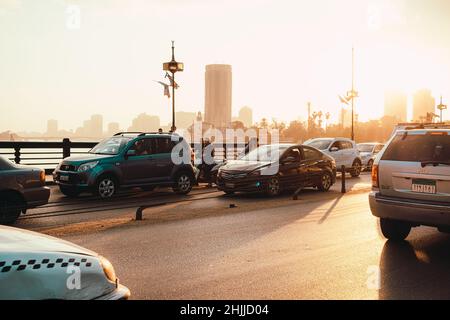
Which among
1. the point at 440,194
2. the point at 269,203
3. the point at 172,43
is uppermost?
the point at 172,43

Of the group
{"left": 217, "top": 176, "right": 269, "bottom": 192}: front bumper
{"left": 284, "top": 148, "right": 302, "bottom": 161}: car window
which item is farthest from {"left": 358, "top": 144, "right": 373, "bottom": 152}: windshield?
{"left": 217, "top": 176, "right": 269, "bottom": 192}: front bumper

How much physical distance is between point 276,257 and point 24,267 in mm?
4463

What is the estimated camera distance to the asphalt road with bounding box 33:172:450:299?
550 centimetres

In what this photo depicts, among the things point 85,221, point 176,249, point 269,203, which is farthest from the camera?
point 269,203

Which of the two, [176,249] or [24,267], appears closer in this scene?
[24,267]

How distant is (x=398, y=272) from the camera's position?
20.7ft

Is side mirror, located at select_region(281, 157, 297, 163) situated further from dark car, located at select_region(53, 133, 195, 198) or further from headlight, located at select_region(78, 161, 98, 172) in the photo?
headlight, located at select_region(78, 161, 98, 172)

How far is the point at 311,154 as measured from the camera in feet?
54.1

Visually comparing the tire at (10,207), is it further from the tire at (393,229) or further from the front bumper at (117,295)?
the front bumper at (117,295)

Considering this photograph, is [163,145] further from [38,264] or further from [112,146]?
[38,264]

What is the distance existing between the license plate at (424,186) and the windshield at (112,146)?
9.45 meters
